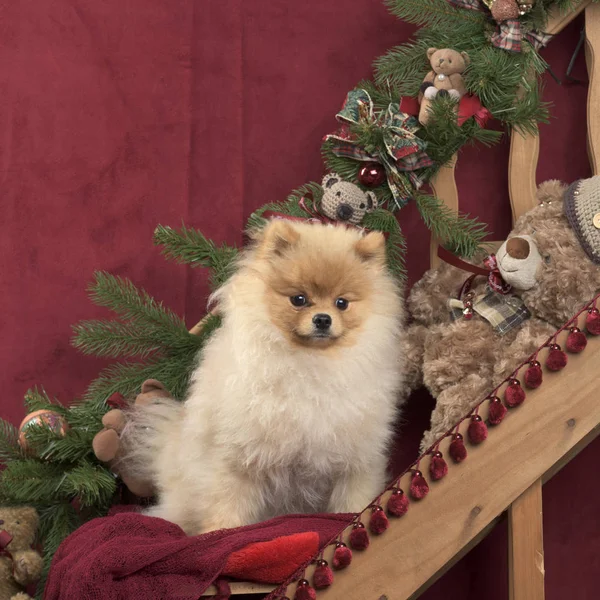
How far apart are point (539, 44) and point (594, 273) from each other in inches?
22.0

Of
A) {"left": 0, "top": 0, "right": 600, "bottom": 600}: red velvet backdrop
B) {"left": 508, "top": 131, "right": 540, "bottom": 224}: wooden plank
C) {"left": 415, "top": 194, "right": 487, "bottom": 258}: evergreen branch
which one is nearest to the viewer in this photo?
{"left": 415, "top": 194, "right": 487, "bottom": 258}: evergreen branch

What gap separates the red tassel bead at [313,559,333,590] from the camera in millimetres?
1164

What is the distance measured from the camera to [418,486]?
1204mm

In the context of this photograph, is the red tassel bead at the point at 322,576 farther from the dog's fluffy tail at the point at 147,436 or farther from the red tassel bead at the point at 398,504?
the dog's fluffy tail at the point at 147,436

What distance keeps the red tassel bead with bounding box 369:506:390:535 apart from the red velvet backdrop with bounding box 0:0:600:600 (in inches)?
25.2

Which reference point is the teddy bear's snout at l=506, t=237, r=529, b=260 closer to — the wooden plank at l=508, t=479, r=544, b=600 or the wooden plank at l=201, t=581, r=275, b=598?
the wooden plank at l=508, t=479, r=544, b=600

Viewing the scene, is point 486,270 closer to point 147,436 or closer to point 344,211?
point 344,211

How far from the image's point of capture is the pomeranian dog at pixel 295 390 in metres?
1.28

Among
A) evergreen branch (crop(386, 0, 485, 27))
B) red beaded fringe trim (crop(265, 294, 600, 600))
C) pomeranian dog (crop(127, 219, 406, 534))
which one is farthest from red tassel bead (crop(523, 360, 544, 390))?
evergreen branch (crop(386, 0, 485, 27))

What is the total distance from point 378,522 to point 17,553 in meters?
0.74

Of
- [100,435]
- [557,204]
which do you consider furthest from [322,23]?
[100,435]

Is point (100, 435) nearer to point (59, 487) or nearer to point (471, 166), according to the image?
point (59, 487)

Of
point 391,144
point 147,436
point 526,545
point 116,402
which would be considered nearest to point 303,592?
point 526,545

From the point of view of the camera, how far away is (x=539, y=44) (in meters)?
1.68
